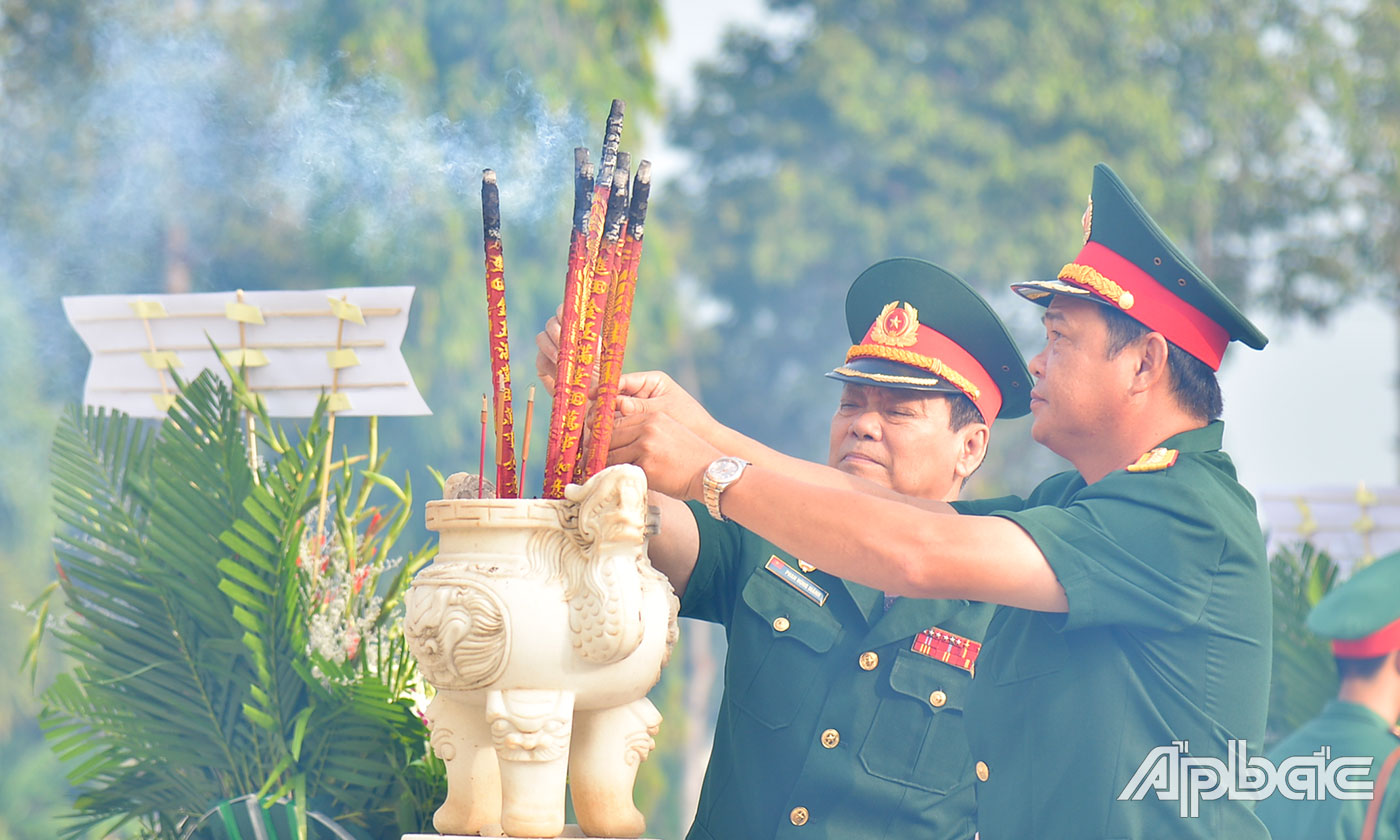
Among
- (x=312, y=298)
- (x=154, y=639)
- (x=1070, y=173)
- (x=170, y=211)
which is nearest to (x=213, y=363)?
(x=312, y=298)

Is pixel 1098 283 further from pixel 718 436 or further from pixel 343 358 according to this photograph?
pixel 343 358

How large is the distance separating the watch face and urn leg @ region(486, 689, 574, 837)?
16.7 inches

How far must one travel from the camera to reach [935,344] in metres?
3.22

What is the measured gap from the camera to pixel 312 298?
11.0 ft

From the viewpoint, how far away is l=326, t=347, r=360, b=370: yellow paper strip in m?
3.32

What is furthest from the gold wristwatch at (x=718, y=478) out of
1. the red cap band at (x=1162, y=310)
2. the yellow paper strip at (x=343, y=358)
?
the yellow paper strip at (x=343, y=358)

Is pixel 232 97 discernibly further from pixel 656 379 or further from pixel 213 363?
pixel 656 379

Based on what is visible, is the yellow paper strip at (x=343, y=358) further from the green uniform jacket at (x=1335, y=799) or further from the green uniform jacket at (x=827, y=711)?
the green uniform jacket at (x=1335, y=799)

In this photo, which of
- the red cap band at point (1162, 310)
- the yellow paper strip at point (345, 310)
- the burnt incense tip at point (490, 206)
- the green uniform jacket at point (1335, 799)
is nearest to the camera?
the burnt incense tip at point (490, 206)

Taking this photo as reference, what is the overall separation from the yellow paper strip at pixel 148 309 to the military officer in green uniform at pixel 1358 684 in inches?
141

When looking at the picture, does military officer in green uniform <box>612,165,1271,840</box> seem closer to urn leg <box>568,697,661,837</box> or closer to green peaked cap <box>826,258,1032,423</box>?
urn leg <box>568,697,661,837</box>

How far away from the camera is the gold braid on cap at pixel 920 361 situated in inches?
124

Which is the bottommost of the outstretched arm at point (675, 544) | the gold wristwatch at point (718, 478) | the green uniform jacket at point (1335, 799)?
the green uniform jacket at point (1335, 799)

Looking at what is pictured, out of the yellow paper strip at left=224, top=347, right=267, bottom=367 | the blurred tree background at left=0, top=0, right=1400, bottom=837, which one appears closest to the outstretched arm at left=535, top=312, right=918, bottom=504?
the yellow paper strip at left=224, top=347, right=267, bottom=367
